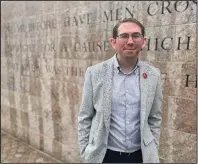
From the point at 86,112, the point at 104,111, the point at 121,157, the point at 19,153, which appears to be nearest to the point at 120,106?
the point at 104,111

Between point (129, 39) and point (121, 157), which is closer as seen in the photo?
point (129, 39)

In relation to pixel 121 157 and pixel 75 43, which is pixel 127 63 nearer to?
pixel 121 157

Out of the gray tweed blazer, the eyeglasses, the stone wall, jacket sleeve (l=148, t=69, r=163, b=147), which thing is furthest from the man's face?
the stone wall

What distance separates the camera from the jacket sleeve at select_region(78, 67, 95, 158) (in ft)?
6.28

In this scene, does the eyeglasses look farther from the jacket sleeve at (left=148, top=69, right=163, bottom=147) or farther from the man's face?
the jacket sleeve at (left=148, top=69, right=163, bottom=147)

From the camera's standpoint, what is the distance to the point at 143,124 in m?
1.87

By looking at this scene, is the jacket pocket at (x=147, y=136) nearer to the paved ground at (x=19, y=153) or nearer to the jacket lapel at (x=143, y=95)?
the jacket lapel at (x=143, y=95)

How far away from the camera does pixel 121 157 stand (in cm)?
198

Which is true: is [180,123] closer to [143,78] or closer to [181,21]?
[181,21]

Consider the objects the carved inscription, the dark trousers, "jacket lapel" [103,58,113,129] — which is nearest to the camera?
"jacket lapel" [103,58,113,129]

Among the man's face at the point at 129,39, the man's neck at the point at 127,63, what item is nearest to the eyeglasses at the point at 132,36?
the man's face at the point at 129,39

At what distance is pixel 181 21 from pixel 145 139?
1.47 meters

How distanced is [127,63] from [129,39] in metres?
0.21

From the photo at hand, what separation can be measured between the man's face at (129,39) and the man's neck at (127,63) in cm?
8
